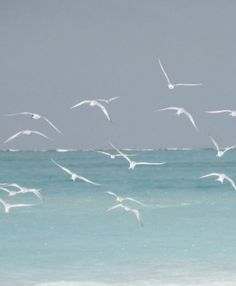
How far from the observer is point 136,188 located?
180 ft

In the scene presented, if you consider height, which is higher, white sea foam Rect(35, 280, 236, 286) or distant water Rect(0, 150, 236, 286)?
distant water Rect(0, 150, 236, 286)

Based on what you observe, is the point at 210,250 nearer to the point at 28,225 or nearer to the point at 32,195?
the point at 28,225

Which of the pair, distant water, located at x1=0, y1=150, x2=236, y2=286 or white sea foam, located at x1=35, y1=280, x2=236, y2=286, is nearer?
white sea foam, located at x1=35, y1=280, x2=236, y2=286

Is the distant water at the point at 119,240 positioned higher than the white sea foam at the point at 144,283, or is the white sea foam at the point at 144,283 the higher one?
the distant water at the point at 119,240

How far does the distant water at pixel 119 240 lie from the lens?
22906 mm

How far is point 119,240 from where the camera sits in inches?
1161

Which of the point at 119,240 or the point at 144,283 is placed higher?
the point at 119,240

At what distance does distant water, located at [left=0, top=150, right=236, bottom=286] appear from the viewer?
22.9 m

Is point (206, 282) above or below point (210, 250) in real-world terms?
below

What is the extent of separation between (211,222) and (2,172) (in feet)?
128

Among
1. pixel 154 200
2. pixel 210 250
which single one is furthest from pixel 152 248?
pixel 154 200

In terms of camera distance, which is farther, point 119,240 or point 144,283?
point 119,240

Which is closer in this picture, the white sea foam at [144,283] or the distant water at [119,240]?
the white sea foam at [144,283]

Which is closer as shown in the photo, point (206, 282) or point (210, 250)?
point (206, 282)
